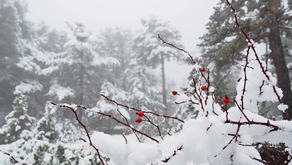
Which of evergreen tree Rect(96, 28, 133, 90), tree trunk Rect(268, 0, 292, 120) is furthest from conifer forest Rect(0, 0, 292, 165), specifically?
evergreen tree Rect(96, 28, 133, 90)

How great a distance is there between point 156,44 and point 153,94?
5.27m

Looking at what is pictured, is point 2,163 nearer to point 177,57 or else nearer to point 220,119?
point 220,119

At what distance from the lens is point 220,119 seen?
2.87 feet

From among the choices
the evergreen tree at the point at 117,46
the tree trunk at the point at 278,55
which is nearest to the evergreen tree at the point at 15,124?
the tree trunk at the point at 278,55

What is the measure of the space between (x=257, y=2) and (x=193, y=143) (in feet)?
24.6

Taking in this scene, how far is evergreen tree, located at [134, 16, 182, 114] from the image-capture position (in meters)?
15.9

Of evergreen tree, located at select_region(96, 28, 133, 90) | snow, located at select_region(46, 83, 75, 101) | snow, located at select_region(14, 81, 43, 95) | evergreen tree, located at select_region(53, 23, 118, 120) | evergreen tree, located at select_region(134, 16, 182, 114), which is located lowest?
snow, located at select_region(46, 83, 75, 101)

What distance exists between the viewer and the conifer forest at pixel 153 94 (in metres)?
0.85

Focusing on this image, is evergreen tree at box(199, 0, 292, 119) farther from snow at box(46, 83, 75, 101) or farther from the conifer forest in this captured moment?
snow at box(46, 83, 75, 101)

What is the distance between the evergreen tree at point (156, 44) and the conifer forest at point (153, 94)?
0.36ft

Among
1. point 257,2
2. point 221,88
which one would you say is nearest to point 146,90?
point 221,88

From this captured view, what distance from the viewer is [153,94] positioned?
14.1m

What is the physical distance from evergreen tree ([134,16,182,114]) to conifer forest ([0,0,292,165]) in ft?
0.36

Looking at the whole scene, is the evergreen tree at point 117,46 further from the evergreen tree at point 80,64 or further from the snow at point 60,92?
the snow at point 60,92
